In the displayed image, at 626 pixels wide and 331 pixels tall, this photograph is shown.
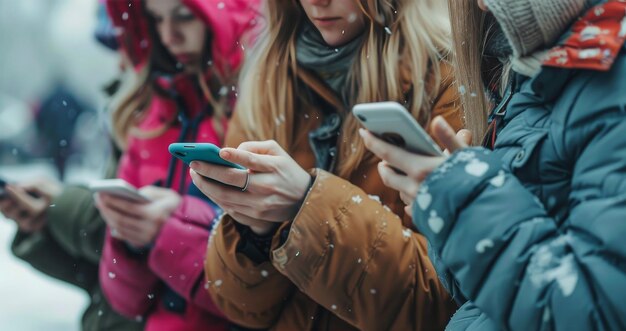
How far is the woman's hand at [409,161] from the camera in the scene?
3.96 ft

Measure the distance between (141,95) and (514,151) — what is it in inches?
66.0

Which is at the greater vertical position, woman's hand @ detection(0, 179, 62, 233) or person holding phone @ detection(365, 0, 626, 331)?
person holding phone @ detection(365, 0, 626, 331)

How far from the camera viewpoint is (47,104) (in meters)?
3.66

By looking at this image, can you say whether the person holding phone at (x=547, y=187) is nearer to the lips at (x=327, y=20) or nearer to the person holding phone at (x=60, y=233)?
the lips at (x=327, y=20)

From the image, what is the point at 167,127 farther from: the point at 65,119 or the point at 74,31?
the point at 74,31

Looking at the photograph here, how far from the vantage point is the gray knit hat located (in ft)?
3.84

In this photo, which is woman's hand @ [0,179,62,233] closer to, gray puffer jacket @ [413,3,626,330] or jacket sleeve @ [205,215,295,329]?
jacket sleeve @ [205,215,295,329]

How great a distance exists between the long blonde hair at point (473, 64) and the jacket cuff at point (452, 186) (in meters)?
0.35

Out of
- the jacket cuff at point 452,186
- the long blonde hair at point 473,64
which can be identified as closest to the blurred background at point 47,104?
the long blonde hair at point 473,64

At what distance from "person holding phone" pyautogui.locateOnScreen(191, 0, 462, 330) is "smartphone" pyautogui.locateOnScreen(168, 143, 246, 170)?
0.02m

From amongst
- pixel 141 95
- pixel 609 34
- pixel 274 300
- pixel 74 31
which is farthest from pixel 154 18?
pixel 609 34

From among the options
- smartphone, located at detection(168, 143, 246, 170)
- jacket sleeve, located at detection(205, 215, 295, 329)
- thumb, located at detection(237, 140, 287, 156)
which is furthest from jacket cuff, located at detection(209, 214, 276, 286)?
smartphone, located at detection(168, 143, 246, 170)

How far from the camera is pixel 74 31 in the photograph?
153 inches

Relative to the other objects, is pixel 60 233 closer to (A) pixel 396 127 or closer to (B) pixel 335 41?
(B) pixel 335 41
